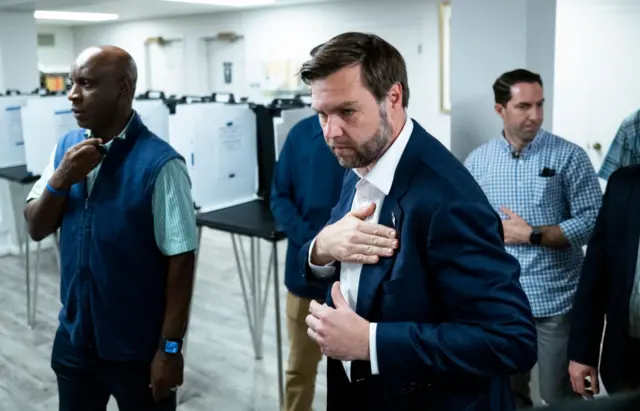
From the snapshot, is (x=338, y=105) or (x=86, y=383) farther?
(x=86, y=383)

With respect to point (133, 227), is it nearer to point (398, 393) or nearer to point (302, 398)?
point (398, 393)

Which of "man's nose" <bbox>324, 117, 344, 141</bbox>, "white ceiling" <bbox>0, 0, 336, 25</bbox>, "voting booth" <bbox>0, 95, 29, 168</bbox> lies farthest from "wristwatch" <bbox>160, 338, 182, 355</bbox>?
"white ceiling" <bbox>0, 0, 336, 25</bbox>

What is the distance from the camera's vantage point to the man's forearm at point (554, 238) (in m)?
2.10

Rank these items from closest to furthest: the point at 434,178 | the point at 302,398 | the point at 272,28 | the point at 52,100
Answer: the point at 434,178, the point at 302,398, the point at 52,100, the point at 272,28

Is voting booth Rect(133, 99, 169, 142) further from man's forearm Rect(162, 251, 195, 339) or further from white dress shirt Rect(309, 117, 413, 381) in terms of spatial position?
white dress shirt Rect(309, 117, 413, 381)

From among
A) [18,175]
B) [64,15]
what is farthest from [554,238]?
[64,15]

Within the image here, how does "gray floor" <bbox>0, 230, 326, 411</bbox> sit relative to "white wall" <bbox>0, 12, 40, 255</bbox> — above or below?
below

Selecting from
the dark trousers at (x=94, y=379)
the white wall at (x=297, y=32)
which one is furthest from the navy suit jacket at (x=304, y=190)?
the white wall at (x=297, y=32)

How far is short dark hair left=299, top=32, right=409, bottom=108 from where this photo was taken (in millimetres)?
1004

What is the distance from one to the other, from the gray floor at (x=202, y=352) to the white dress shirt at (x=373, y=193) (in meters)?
1.89

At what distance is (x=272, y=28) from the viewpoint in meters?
8.54

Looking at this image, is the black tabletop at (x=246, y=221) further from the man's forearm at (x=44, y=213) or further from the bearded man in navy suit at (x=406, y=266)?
the bearded man in navy suit at (x=406, y=266)

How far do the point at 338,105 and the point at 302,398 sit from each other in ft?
5.76

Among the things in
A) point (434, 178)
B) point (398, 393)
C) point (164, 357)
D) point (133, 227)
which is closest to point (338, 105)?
point (434, 178)
